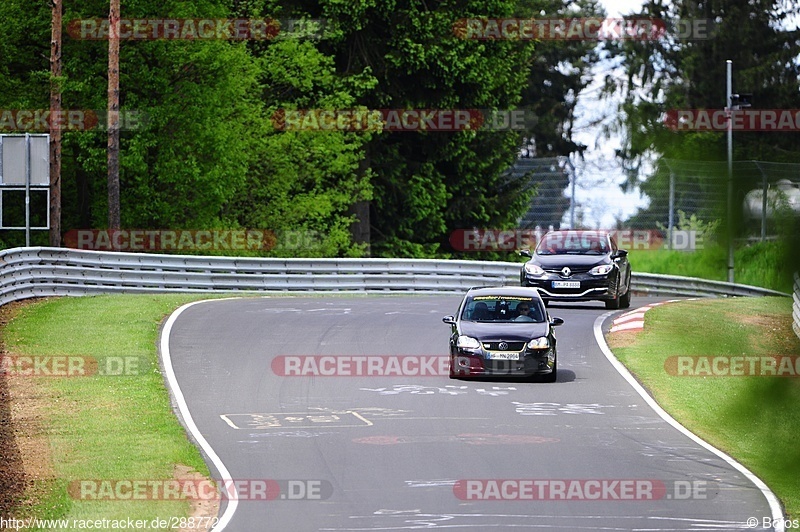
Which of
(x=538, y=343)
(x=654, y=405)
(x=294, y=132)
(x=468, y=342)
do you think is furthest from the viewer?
(x=294, y=132)

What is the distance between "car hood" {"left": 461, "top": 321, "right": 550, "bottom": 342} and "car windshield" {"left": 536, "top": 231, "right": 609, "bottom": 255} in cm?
829

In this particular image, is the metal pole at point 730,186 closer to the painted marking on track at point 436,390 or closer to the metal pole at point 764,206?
the metal pole at point 764,206

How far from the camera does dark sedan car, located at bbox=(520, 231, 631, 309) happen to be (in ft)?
92.6

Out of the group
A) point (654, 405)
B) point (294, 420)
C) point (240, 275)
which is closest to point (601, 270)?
point (654, 405)

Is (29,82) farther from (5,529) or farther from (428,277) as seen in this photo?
(5,529)

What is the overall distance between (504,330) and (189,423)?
560cm

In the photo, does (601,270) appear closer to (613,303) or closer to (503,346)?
(613,303)

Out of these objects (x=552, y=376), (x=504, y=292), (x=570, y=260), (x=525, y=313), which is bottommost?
(x=552, y=376)

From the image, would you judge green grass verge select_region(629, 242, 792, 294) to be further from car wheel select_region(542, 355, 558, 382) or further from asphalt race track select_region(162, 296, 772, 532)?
car wheel select_region(542, 355, 558, 382)

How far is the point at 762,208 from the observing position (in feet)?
8.20

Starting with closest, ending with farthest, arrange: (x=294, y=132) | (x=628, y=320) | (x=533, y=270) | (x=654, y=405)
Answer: (x=654, y=405)
(x=628, y=320)
(x=533, y=270)
(x=294, y=132)

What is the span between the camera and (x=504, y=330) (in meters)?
20.3

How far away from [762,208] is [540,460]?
480 inches

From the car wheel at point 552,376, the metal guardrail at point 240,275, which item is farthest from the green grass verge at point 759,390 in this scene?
the metal guardrail at point 240,275
